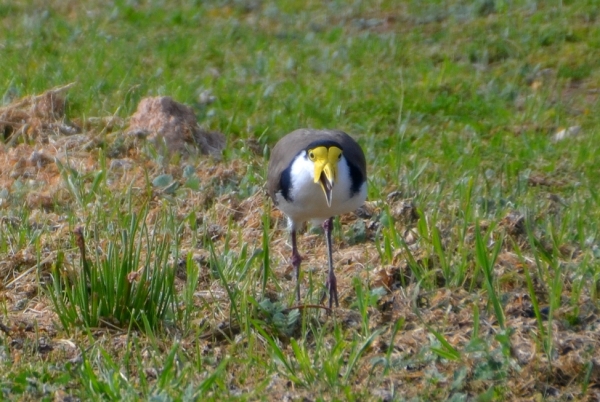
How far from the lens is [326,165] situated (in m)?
4.88

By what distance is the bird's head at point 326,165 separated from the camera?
4.86 metres

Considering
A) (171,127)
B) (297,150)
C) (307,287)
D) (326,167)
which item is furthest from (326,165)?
(171,127)

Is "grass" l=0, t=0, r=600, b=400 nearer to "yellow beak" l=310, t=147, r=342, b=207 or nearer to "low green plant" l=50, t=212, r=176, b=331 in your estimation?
"low green plant" l=50, t=212, r=176, b=331

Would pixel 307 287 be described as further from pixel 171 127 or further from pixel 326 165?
pixel 171 127

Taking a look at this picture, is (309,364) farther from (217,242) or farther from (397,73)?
(397,73)

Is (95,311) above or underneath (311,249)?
above

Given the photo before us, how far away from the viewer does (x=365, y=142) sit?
7719mm

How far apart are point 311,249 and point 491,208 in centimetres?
111

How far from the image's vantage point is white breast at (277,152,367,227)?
5.01 m

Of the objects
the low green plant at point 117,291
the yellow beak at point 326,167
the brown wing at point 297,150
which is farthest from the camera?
the brown wing at point 297,150

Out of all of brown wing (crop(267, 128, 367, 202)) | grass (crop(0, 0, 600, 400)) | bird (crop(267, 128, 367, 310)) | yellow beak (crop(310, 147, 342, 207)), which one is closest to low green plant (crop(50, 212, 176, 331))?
grass (crop(0, 0, 600, 400))

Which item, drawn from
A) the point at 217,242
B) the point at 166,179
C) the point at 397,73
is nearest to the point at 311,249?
the point at 217,242

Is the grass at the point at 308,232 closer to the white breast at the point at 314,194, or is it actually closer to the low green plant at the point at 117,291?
the low green plant at the point at 117,291

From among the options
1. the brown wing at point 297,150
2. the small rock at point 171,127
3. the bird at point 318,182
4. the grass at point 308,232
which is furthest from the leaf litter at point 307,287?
the brown wing at point 297,150
